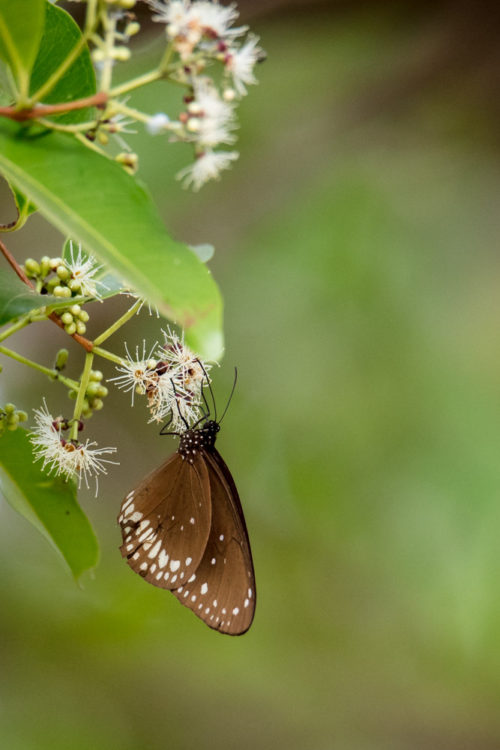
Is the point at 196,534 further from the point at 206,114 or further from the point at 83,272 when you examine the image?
the point at 206,114

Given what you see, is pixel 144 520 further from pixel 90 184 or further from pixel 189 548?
pixel 90 184

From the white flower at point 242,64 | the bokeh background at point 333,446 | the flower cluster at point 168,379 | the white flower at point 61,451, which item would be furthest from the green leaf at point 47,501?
the bokeh background at point 333,446

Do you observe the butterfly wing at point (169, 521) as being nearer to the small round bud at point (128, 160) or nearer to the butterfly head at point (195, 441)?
the butterfly head at point (195, 441)

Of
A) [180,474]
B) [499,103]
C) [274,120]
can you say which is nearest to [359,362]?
[274,120]

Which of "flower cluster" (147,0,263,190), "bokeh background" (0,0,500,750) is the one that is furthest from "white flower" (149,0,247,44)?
"bokeh background" (0,0,500,750)

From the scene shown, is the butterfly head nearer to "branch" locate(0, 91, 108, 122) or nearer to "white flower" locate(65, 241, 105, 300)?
"white flower" locate(65, 241, 105, 300)
